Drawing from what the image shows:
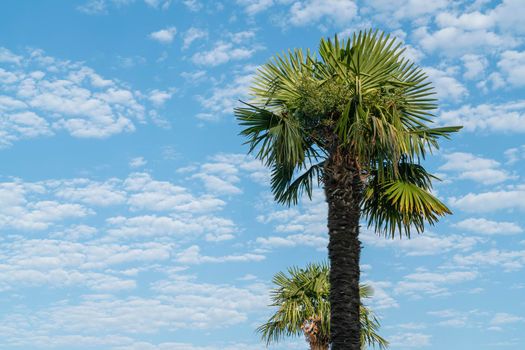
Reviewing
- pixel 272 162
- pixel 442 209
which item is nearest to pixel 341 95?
pixel 272 162

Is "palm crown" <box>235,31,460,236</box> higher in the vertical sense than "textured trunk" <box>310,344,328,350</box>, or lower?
higher

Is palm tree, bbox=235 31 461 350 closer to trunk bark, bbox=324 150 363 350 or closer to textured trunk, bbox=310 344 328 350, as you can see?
trunk bark, bbox=324 150 363 350

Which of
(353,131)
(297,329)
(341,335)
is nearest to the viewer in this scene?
(341,335)

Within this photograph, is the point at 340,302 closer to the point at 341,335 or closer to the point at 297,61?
the point at 341,335

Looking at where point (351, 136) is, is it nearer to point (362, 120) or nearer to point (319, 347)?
point (362, 120)

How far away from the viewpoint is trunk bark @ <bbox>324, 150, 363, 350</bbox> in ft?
48.4

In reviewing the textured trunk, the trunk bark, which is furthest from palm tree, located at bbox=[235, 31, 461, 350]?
the textured trunk

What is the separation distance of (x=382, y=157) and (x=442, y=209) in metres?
1.81

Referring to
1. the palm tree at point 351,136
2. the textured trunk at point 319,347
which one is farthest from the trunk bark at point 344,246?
the textured trunk at point 319,347

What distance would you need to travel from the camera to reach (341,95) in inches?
637

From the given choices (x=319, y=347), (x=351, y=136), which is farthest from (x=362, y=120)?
(x=319, y=347)

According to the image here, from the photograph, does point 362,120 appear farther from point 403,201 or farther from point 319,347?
point 319,347

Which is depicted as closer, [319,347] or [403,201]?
[403,201]

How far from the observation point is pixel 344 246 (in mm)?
15180
